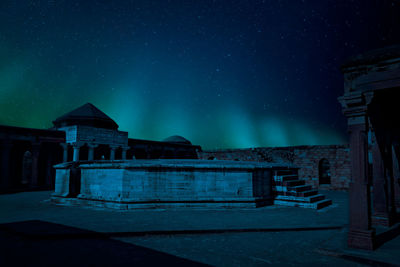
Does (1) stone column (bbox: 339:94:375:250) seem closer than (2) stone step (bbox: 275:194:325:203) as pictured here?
Yes

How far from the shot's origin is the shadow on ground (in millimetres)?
4062

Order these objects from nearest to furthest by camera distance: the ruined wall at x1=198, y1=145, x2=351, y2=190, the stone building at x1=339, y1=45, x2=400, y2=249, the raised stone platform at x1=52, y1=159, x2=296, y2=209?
the stone building at x1=339, y1=45, x2=400, y2=249 < the raised stone platform at x1=52, y1=159, x2=296, y2=209 < the ruined wall at x1=198, y1=145, x2=351, y2=190

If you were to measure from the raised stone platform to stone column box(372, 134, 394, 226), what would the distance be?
4170 millimetres

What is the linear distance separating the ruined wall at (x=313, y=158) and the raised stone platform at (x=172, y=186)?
10.7 metres

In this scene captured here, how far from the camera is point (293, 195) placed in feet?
34.9

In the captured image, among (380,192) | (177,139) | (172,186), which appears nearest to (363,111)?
(380,192)

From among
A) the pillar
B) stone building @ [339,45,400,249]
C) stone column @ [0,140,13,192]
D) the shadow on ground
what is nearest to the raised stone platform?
the shadow on ground

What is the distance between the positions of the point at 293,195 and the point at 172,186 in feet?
17.0

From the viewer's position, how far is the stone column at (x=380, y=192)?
6527 millimetres

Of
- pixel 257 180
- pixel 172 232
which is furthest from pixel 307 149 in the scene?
pixel 172 232

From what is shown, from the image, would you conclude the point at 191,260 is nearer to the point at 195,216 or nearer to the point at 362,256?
the point at 362,256

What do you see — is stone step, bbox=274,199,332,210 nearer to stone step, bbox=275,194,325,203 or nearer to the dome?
stone step, bbox=275,194,325,203

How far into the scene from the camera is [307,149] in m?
20.4

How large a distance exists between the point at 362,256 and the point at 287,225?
2.41 meters
